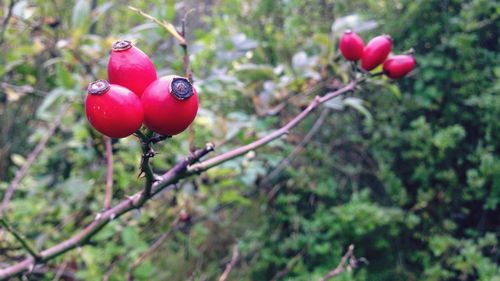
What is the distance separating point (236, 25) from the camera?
266cm

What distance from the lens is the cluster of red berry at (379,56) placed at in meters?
0.97

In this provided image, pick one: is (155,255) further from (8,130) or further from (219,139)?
(8,130)

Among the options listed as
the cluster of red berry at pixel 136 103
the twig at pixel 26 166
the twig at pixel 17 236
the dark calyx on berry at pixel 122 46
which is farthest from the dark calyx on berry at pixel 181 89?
the twig at pixel 26 166

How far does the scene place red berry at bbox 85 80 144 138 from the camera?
1.74 ft

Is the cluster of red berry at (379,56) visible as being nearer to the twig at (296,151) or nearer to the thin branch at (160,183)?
the thin branch at (160,183)

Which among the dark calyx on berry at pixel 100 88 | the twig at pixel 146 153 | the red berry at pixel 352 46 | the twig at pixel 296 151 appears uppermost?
the dark calyx on berry at pixel 100 88

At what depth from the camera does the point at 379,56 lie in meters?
0.97

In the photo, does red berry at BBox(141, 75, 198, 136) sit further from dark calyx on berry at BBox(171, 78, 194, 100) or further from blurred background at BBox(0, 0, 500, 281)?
blurred background at BBox(0, 0, 500, 281)

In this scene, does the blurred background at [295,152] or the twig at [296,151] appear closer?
the blurred background at [295,152]

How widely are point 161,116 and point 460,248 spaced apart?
180cm

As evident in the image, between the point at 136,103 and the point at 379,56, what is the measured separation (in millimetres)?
654

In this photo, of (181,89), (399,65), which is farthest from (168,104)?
(399,65)

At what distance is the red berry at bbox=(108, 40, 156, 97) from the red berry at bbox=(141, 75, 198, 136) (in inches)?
1.2

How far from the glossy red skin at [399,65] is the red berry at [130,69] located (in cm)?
63
